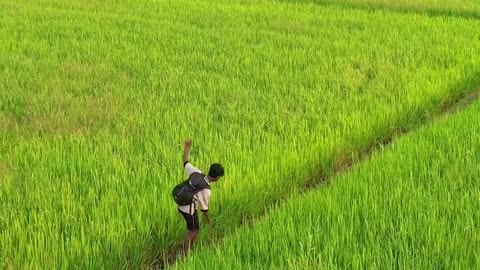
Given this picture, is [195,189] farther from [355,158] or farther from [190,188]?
[355,158]

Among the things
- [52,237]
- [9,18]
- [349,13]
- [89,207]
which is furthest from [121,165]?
[349,13]

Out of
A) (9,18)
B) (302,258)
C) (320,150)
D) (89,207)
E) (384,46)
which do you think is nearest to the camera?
(302,258)

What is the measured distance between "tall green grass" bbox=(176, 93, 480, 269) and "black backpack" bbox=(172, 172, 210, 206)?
12.7 inches

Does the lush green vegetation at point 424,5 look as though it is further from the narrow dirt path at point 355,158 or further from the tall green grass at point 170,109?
the narrow dirt path at point 355,158

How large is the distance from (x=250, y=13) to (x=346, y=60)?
3400mm

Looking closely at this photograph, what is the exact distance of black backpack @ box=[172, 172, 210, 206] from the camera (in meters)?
1.68

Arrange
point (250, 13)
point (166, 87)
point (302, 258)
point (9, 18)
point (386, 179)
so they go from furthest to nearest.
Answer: point (250, 13)
point (9, 18)
point (166, 87)
point (386, 179)
point (302, 258)

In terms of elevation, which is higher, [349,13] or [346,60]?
[349,13]

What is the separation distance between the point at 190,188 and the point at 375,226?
88 centimetres

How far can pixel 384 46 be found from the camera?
246 inches

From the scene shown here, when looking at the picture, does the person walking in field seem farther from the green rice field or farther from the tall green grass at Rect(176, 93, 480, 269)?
the green rice field

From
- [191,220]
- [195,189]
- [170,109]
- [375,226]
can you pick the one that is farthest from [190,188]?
[170,109]

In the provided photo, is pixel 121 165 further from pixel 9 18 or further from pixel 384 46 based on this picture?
pixel 9 18

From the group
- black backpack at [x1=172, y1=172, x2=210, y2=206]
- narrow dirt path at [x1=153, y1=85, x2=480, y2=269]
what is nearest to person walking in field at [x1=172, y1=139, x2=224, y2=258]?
black backpack at [x1=172, y1=172, x2=210, y2=206]
